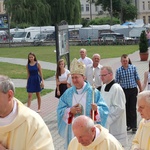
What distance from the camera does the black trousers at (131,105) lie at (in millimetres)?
11352

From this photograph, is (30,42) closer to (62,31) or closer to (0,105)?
(62,31)

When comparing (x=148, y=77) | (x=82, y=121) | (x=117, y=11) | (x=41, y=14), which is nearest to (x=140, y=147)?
(x=82, y=121)

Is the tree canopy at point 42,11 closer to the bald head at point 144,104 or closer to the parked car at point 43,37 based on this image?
the parked car at point 43,37

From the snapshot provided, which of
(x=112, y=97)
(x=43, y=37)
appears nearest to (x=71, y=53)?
(x=43, y=37)

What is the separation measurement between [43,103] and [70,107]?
9.67 meters

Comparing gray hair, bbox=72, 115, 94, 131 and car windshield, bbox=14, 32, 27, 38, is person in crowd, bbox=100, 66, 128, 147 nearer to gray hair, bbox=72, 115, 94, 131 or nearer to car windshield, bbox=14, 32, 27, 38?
gray hair, bbox=72, 115, 94, 131

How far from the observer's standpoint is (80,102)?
24.4ft

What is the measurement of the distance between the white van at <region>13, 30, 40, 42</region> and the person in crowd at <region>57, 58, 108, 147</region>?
170 feet

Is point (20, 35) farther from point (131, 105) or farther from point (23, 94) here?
point (131, 105)

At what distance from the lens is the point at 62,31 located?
17.0 meters

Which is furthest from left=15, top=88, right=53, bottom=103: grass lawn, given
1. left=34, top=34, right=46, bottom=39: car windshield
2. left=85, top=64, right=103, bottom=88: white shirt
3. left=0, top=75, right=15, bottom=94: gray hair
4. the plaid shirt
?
left=34, top=34, right=46, bottom=39: car windshield

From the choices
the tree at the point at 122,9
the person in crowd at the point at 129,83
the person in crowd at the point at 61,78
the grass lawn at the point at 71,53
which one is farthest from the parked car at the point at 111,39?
the person in crowd at the point at 129,83

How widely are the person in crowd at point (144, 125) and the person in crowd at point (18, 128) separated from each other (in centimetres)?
143

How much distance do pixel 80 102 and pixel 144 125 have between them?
1.97 metres
